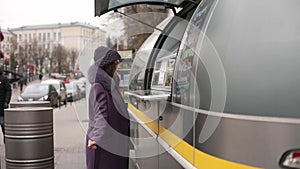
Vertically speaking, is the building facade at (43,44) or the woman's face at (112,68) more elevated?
the building facade at (43,44)

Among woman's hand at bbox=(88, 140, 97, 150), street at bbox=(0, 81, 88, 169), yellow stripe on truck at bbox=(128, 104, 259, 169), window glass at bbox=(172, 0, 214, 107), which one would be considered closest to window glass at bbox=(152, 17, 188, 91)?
yellow stripe on truck at bbox=(128, 104, 259, 169)

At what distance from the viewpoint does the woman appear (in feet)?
12.0

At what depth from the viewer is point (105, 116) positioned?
3652 mm

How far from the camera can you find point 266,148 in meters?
2.17

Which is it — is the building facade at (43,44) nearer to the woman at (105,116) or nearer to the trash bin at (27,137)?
the trash bin at (27,137)

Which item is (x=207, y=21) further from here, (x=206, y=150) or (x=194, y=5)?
(x=194, y=5)

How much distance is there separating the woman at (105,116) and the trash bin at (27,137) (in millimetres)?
1292

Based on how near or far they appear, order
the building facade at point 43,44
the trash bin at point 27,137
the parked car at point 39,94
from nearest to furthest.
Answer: the trash bin at point 27,137, the parked car at point 39,94, the building facade at point 43,44

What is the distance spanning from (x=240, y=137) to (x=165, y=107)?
56.6 inches

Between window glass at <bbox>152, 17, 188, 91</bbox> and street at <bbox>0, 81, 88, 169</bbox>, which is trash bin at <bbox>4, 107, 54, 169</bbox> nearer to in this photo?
street at <bbox>0, 81, 88, 169</bbox>

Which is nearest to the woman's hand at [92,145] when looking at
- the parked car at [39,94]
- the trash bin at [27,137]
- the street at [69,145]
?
the trash bin at [27,137]

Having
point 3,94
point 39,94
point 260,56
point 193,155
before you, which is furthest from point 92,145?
point 39,94

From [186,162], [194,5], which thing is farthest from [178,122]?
[194,5]

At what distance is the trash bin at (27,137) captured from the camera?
4871 millimetres
